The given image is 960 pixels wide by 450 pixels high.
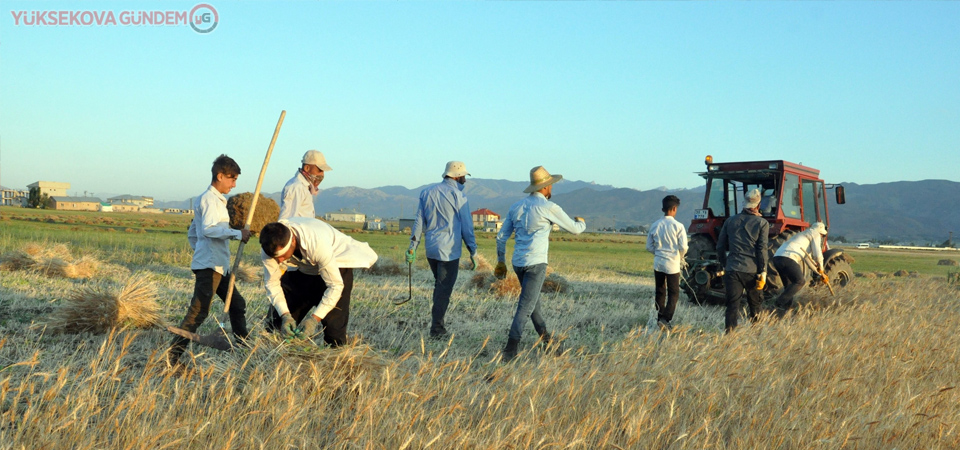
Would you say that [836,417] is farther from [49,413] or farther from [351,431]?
[49,413]

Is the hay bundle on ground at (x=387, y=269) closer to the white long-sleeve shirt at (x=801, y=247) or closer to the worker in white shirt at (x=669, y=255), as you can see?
the worker in white shirt at (x=669, y=255)

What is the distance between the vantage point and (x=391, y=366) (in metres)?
3.60

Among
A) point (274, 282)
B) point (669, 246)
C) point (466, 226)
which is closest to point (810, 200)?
point (669, 246)

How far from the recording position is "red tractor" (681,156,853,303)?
9789 mm

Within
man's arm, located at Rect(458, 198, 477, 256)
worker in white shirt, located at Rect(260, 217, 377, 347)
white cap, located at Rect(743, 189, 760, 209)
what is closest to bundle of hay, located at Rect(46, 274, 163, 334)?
worker in white shirt, located at Rect(260, 217, 377, 347)

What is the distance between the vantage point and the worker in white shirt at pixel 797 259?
804 cm

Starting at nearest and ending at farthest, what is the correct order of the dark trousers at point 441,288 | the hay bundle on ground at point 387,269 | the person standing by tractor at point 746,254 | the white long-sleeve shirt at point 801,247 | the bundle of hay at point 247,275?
1. the dark trousers at point 441,288
2. the person standing by tractor at point 746,254
3. the white long-sleeve shirt at point 801,247
4. the bundle of hay at point 247,275
5. the hay bundle on ground at point 387,269

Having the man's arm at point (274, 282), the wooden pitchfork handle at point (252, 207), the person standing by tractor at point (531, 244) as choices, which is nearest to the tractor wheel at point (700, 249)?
the person standing by tractor at point (531, 244)

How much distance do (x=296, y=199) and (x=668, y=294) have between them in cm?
416

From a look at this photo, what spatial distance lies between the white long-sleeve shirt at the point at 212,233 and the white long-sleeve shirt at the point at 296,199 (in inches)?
28.3

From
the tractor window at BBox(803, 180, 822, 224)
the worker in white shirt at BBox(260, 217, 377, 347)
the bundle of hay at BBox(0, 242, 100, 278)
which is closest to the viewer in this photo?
the worker in white shirt at BBox(260, 217, 377, 347)

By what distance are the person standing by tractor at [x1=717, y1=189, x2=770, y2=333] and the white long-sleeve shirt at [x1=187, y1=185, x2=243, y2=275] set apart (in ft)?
16.5

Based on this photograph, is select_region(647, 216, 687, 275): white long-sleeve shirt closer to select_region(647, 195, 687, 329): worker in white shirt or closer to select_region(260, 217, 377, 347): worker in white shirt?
select_region(647, 195, 687, 329): worker in white shirt

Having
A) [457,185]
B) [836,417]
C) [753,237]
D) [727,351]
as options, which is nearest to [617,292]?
[753,237]
